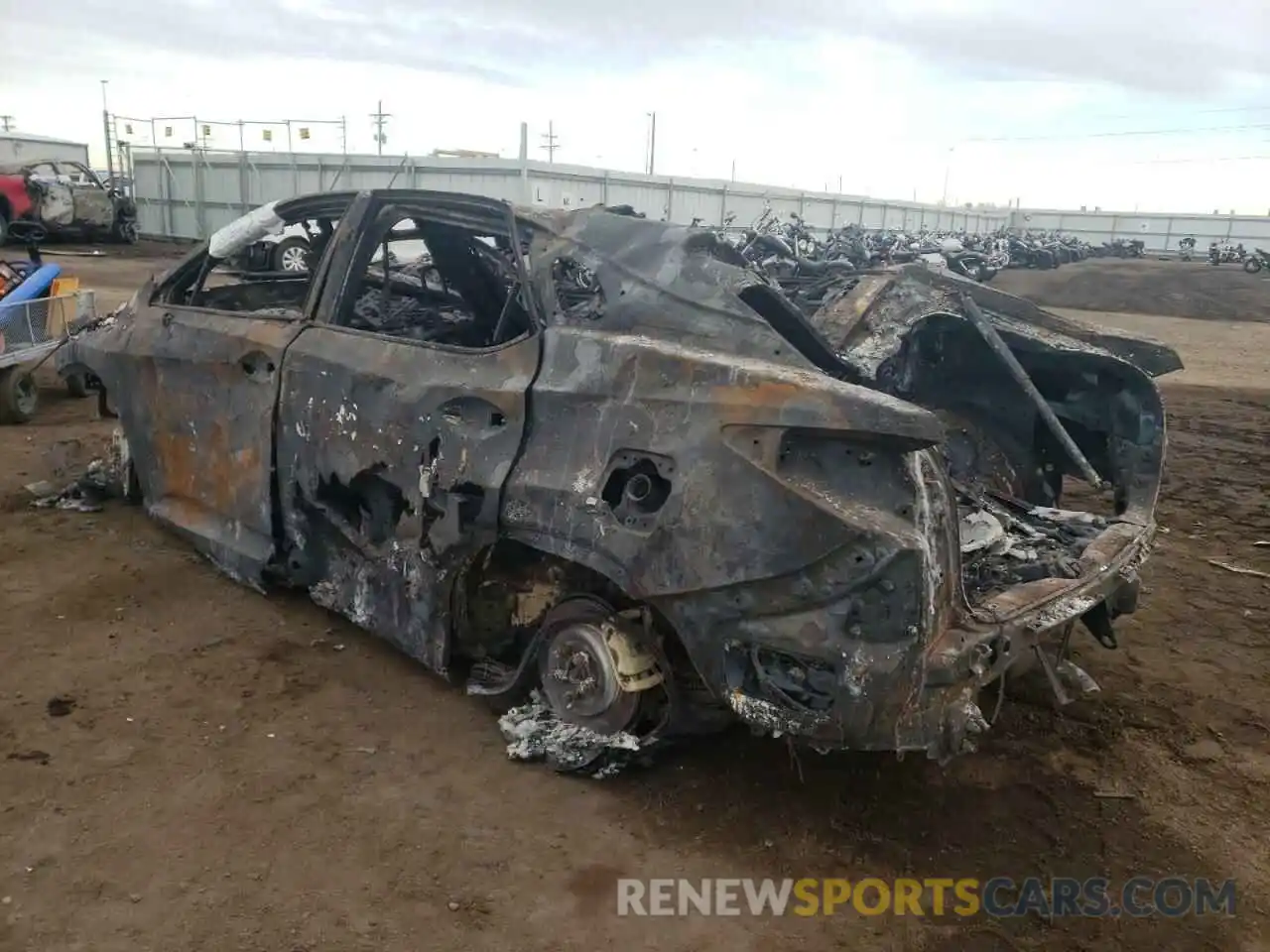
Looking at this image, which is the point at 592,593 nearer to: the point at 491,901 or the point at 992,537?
the point at 491,901

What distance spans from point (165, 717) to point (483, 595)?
1.16m

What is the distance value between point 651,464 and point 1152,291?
25.2 metres

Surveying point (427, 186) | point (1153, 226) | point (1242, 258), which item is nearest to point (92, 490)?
point (427, 186)

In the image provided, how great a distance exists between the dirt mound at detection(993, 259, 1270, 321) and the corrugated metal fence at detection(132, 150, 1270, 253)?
25.6ft

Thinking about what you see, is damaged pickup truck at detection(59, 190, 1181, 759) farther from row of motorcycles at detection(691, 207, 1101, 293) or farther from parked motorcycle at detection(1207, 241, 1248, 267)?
parked motorcycle at detection(1207, 241, 1248, 267)

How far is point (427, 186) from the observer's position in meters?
19.5

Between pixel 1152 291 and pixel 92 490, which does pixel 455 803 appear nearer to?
pixel 92 490

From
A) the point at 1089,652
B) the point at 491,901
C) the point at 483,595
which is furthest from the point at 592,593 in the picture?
the point at 1089,652

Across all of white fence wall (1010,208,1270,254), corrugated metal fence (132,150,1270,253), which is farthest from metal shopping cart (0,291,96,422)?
white fence wall (1010,208,1270,254)

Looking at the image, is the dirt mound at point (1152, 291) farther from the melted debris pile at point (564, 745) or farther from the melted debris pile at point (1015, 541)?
the melted debris pile at point (564, 745)

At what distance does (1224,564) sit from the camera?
17.6 ft

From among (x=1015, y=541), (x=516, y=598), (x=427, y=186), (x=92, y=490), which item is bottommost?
(x=92, y=490)

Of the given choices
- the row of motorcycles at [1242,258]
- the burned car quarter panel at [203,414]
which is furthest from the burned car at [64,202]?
the row of motorcycles at [1242,258]

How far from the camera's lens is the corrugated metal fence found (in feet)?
68.6
